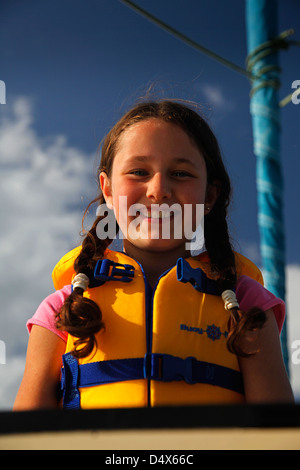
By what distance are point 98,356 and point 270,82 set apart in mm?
3617

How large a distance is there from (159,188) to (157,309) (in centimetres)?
43

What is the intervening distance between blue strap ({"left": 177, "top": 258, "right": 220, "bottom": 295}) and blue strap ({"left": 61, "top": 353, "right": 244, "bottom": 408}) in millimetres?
284

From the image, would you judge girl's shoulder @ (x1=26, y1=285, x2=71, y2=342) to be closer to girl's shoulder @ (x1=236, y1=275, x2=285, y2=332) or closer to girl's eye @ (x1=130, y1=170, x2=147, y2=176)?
girl's eye @ (x1=130, y1=170, x2=147, y2=176)

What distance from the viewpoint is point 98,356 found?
163 cm

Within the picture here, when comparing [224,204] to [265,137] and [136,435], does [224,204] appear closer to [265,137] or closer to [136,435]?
[136,435]

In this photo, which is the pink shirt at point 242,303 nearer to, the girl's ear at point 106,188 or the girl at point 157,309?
the girl at point 157,309

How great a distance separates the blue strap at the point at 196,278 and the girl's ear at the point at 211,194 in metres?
0.36

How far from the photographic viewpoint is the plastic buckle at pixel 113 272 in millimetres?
1801

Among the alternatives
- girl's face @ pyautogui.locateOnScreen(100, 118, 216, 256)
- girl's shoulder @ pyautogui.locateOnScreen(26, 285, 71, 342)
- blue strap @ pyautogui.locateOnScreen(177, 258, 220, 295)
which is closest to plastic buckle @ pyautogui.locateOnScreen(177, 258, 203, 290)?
blue strap @ pyautogui.locateOnScreen(177, 258, 220, 295)

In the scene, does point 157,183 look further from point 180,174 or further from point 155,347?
point 155,347

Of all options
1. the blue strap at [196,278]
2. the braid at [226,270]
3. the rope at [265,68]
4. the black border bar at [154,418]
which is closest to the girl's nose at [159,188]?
the blue strap at [196,278]

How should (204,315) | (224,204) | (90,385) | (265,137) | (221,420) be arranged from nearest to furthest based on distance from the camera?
(221,420) → (90,385) → (204,315) → (224,204) → (265,137)
